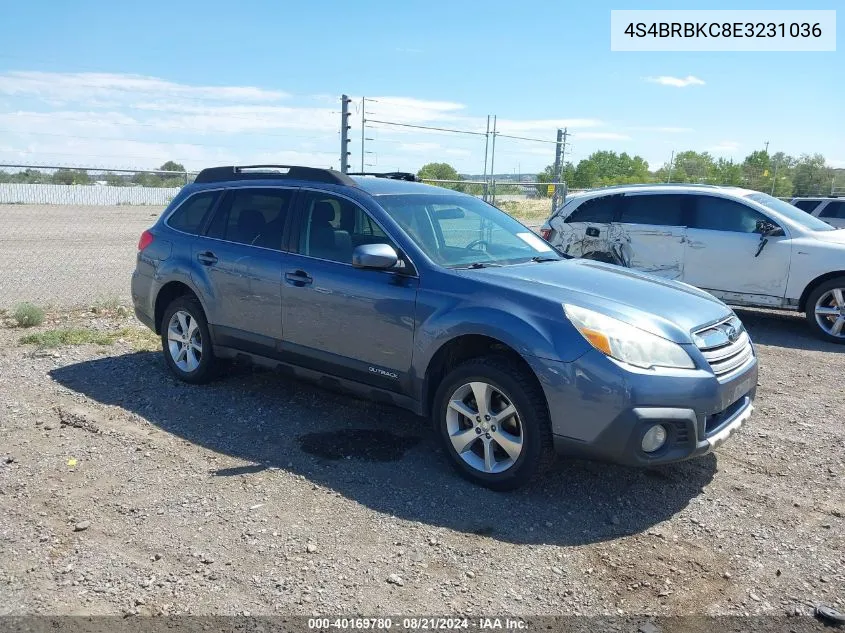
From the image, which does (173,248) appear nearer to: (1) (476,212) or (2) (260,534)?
(1) (476,212)

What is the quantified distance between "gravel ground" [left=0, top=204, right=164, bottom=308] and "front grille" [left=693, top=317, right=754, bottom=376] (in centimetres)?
797

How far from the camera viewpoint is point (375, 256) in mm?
4480

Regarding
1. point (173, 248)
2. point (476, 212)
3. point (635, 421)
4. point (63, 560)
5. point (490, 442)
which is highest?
point (476, 212)

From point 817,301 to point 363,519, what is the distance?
22.7 feet

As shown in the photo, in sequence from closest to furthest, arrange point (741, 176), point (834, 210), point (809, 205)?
point (834, 210) → point (809, 205) → point (741, 176)

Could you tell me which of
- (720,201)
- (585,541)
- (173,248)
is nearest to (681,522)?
(585,541)

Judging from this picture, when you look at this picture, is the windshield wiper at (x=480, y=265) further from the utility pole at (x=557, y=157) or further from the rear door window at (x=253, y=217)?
the utility pole at (x=557, y=157)

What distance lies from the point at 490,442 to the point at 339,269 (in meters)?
1.60

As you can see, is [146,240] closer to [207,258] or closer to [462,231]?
[207,258]

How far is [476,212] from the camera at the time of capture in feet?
18.2

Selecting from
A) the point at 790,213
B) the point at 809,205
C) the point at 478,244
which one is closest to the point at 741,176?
the point at 809,205

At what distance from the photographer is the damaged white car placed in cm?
858

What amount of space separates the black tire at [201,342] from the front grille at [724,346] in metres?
3.79

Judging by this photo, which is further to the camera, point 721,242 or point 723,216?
point 723,216
